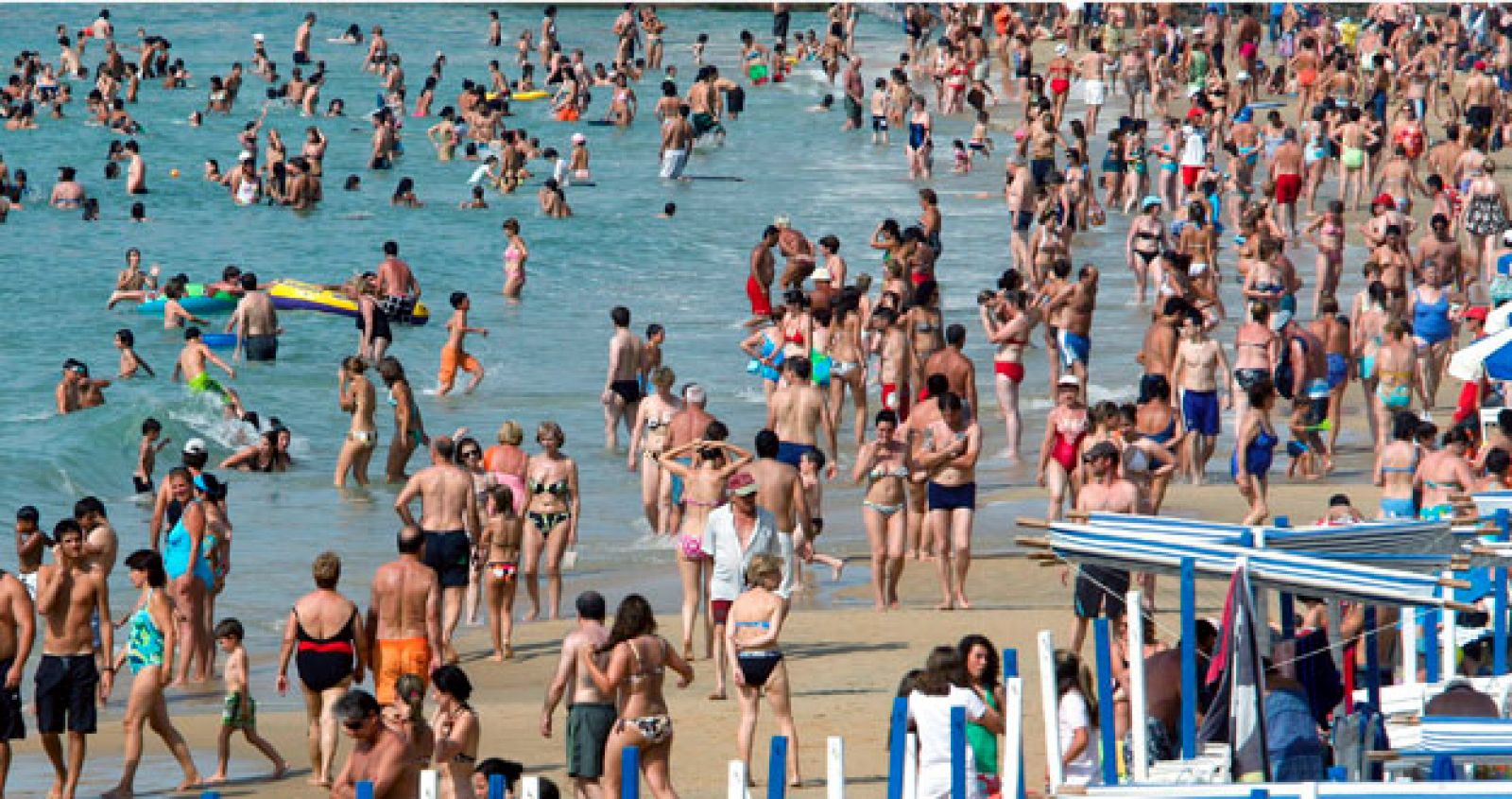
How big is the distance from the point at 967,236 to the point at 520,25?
30.1m

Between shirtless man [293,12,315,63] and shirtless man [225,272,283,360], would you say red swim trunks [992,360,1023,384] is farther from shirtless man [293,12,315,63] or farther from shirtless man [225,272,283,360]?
shirtless man [293,12,315,63]

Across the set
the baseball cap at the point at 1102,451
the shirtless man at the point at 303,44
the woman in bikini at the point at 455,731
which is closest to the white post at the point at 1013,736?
the woman in bikini at the point at 455,731

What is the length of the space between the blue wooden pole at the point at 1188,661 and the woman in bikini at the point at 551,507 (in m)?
6.54

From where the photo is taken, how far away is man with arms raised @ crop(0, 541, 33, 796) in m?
11.3

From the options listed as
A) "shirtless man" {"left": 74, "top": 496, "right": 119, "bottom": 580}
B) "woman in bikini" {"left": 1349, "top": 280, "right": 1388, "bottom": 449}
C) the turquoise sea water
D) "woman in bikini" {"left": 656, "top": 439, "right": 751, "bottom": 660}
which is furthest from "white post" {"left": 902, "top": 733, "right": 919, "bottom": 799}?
"woman in bikini" {"left": 1349, "top": 280, "right": 1388, "bottom": 449}

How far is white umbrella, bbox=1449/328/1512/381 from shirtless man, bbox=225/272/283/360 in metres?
16.4

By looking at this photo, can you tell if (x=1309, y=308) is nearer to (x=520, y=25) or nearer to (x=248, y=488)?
(x=248, y=488)

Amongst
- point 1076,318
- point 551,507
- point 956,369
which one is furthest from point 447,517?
point 1076,318

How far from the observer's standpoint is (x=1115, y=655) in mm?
10375

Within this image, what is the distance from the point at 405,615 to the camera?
38.5 feet

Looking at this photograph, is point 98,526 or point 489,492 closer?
point 98,526

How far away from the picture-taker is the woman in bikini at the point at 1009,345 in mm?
19109

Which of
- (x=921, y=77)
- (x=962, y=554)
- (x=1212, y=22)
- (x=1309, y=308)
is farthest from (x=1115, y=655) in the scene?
(x=921, y=77)

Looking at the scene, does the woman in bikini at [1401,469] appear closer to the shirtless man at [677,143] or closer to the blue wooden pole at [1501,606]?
the blue wooden pole at [1501,606]
